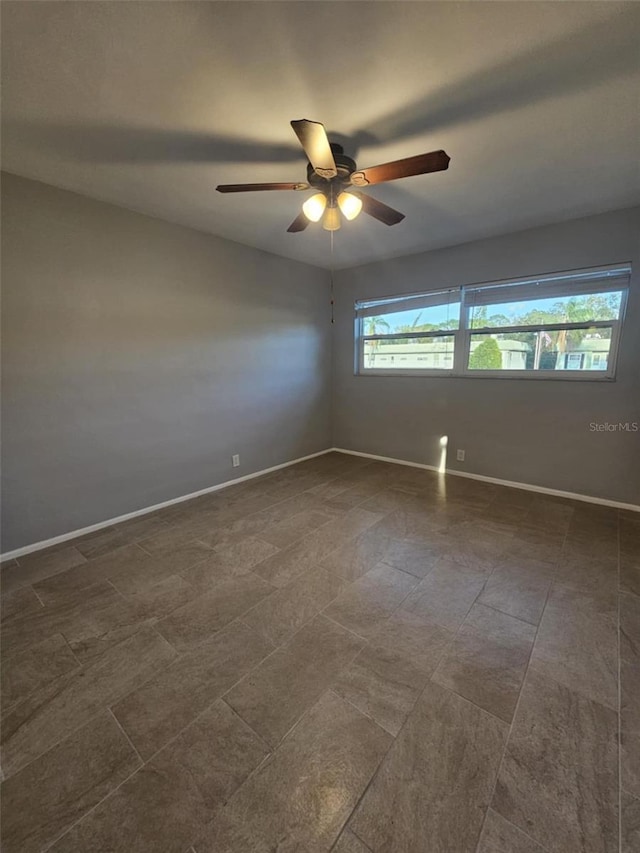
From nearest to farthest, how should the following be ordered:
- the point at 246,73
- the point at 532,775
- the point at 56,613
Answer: the point at 532,775 → the point at 246,73 → the point at 56,613

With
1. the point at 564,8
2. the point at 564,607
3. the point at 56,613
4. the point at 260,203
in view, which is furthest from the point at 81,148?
the point at 564,607

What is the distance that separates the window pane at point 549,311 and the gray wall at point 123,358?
2154 mm

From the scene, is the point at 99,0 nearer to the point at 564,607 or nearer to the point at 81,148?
the point at 81,148

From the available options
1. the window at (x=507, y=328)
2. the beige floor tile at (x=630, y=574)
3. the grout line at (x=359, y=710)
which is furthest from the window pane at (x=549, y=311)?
the grout line at (x=359, y=710)

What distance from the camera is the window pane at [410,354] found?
379 centimetres

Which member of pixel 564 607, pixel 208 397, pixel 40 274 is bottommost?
pixel 564 607

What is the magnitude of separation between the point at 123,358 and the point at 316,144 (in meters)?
2.12

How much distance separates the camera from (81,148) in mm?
1880

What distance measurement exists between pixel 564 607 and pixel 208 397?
10.3 feet

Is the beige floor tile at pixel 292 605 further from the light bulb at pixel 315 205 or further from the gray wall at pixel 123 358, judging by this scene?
the light bulb at pixel 315 205

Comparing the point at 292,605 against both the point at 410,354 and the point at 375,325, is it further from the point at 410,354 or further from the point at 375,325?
the point at 375,325

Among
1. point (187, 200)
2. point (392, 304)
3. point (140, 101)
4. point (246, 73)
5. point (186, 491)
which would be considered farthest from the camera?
point (392, 304)

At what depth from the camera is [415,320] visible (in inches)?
156

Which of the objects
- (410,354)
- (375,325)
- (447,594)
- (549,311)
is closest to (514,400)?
(549,311)
